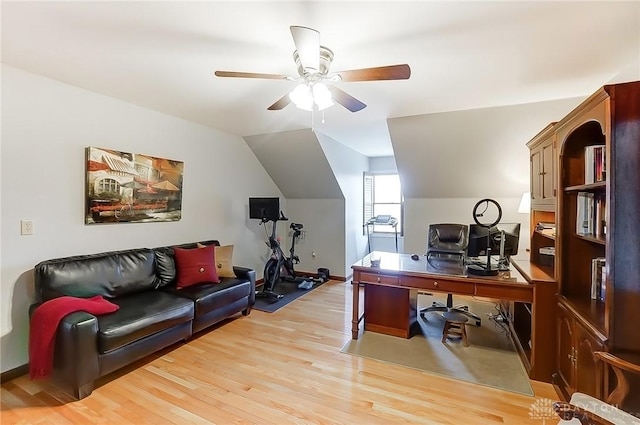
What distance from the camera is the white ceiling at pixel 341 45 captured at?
1725 mm

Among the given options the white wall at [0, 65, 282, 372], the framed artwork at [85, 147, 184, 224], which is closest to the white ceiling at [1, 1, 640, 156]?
the white wall at [0, 65, 282, 372]

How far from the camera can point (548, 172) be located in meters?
2.56

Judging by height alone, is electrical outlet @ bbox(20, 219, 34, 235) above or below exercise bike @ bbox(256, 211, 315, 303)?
above

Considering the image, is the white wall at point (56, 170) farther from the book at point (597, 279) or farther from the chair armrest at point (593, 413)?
the book at point (597, 279)

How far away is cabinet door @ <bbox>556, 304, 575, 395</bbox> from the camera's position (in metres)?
2.05

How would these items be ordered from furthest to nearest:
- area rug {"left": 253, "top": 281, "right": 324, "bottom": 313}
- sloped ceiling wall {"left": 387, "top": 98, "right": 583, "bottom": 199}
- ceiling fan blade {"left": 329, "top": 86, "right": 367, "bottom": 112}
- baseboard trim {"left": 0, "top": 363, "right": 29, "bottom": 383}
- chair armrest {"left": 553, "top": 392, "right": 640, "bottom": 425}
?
area rug {"left": 253, "top": 281, "right": 324, "bottom": 313} < sloped ceiling wall {"left": 387, "top": 98, "right": 583, "bottom": 199} < baseboard trim {"left": 0, "top": 363, "right": 29, "bottom": 383} < ceiling fan blade {"left": 329, "top": 86, "right": 367, "bottom": 112} < chair armrest {"left": 553, "top": 392, "right": 640, "bottom": 425}

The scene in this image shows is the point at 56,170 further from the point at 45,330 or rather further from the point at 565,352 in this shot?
the point at 565,352

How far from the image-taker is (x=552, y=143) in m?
2.46

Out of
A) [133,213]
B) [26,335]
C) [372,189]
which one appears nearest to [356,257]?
[372,189]

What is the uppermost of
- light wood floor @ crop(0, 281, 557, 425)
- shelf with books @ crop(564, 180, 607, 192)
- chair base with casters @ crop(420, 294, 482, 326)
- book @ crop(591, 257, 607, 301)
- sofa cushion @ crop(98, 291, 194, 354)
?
shelf with books @ crop(564, 180, 607, 192)

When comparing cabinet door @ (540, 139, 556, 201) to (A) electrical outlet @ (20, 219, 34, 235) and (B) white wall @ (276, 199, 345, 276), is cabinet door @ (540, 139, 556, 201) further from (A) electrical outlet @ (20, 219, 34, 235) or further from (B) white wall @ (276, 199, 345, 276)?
(A) electrical outlet @ (20, 219, 34, 235)

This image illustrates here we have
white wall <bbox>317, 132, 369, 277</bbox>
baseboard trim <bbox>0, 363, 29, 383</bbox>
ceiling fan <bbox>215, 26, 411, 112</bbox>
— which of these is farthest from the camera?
white wall <bbox>317, 132, 369, 277</bbox>

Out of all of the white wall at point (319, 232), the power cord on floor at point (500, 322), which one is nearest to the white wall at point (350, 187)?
the white wall at point (319, 232)

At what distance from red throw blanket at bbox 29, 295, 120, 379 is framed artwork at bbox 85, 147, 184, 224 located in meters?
0.97
